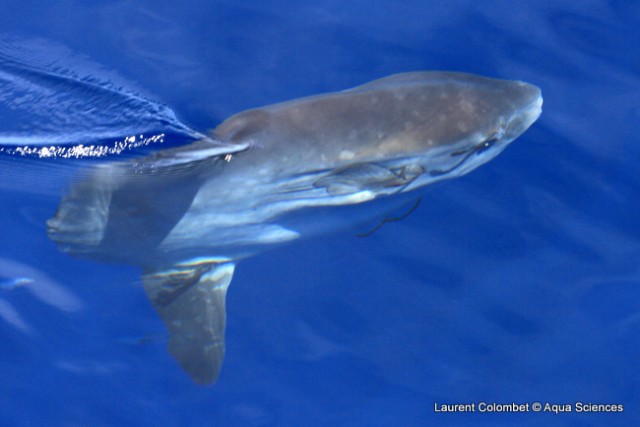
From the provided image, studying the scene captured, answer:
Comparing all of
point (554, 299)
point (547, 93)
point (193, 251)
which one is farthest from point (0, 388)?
point (547, 93)

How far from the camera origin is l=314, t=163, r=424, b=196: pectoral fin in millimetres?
4375

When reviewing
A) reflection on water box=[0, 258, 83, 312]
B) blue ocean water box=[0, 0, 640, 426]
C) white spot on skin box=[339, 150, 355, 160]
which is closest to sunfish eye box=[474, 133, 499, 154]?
white spot on skin box=[339, 150, 355, 160]

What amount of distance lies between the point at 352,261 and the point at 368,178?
190 cm

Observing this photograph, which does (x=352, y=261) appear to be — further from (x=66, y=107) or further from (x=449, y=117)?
(x=66, y=107)

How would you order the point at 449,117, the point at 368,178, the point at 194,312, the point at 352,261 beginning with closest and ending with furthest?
1. the point at 449,117
2. the point at 368,178
3. the point at 194,312
4. the point at 352,261

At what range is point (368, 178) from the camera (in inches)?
175

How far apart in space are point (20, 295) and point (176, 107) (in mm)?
2240

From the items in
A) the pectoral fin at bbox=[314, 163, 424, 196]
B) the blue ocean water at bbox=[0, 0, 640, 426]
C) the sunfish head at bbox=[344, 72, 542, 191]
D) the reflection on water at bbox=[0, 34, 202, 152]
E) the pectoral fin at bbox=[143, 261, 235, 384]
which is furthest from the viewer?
the blue ocean water at bbox=[0, 0, 640, 426]

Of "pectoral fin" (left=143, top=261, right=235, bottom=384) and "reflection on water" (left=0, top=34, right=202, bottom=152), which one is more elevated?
"reflection on water" (left=0, top=34, right=202, bottom=152)

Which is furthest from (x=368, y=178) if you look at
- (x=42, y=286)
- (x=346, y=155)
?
(x=42, y=286)

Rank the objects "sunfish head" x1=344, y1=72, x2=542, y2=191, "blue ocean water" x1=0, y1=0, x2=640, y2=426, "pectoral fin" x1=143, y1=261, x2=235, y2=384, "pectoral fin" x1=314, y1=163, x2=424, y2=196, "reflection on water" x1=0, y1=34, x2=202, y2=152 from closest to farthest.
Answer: "sunfish head" x1=344, y1=72, x2=542, y2=191 < "pectoral fin" x1=314, y1=163, x2=424, y2=196 < "reflection on water" x1=0, y1=34, x2=202, y2=152 < "pectoral fin" x1=143, y1=261, x2=235, y2=384 < "blue ocean water" x1=0, y1=0, x2=640, y2=426

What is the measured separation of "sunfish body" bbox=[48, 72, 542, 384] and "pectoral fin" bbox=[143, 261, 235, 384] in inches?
0.8

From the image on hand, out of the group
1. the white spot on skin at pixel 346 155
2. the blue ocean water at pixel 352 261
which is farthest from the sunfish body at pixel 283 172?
the blue ocean water at pixel 352 261

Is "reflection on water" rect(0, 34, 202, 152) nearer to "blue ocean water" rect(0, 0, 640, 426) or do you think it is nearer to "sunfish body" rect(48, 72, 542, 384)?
"blue ocean water" rect(0, 0, 640, 426)
